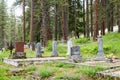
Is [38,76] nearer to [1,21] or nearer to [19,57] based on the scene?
[19,57]

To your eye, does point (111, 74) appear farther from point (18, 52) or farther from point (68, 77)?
Answer: point (18, 52)

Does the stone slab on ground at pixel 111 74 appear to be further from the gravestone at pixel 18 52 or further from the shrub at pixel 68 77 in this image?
the gravestone at pixel 18 52

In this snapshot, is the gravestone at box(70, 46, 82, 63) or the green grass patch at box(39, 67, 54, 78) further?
the gravestone at box(70, 46, 82, 63)

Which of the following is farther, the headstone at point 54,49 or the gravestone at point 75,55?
the headstone at point 54,49

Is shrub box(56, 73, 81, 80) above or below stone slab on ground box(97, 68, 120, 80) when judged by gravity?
below

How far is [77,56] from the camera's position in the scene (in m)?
16.7

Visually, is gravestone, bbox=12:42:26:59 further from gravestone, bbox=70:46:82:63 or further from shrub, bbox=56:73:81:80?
shrub, bbox=56:73:81:80

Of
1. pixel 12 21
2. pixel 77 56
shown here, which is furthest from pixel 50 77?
pixel 12 21

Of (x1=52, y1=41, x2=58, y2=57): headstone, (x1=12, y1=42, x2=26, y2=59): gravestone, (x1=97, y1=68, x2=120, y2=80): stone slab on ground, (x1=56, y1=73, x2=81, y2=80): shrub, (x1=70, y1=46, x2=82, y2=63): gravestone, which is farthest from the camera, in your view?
(x1=52, y1=41, x2=58, y2=57): headstone

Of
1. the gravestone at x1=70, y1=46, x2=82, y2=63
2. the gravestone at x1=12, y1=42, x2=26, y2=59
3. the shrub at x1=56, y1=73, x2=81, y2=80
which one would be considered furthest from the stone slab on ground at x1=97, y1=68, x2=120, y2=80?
the gravestone at x1=12, y1=42, x2=26, y2=59

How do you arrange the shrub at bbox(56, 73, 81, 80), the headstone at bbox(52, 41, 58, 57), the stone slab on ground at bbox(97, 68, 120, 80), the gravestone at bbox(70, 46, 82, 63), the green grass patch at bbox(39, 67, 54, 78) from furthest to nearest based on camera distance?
the headstone at bbox(52, 41, 58, 57) → the gravestone at bbox(70, 46, 82, 63) → the green grass patch at bbox(39, 67, 54, 78) → the shrub at bbox(56, 73, 81, 80) → the stone slab on ground at bbox(97, 68, 120, 80)

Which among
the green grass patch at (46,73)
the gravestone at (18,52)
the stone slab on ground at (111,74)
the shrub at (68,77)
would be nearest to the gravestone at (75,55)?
the green grass patch at (46,73)

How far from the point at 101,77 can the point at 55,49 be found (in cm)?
1075

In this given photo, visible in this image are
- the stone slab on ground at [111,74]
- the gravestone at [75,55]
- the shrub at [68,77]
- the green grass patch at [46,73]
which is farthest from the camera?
the gravestone at [75,55]
